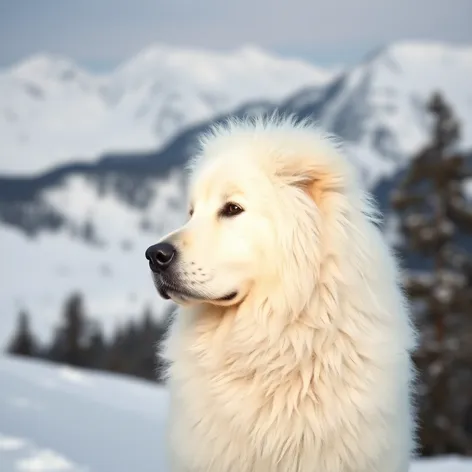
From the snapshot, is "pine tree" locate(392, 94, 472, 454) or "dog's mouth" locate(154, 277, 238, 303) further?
"pine tree" locate(392, 94, 472, 454)

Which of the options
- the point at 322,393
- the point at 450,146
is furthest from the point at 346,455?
the point at 450,146

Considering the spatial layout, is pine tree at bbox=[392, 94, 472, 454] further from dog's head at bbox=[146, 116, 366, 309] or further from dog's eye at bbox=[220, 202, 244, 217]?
dog's eye at bbox=[220, 202, 244, 217]

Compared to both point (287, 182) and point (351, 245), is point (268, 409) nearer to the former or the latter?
point (351, 245)

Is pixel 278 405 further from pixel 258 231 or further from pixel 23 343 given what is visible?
pixel 23 343

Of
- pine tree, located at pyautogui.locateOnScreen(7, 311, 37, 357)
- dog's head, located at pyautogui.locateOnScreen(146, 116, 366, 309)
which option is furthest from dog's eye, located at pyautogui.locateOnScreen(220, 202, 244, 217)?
pine tree, located at pyautogui.locateOnScreen(7, 311, 37, 357)

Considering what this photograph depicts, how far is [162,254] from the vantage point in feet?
11.7

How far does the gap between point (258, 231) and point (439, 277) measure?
1114 centimetres

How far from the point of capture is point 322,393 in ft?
11.7

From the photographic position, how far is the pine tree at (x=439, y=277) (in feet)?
44.4

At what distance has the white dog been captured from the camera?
3521mm

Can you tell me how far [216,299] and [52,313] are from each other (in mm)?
148224

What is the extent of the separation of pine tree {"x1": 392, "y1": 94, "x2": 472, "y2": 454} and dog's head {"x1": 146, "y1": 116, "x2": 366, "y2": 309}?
32.5ft

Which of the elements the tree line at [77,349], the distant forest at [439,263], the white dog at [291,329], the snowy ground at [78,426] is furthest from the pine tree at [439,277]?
the tree line at [77,349]

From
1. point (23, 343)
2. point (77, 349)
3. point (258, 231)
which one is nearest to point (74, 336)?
point (77, 349)
